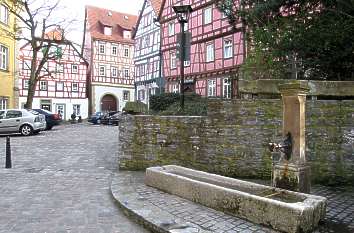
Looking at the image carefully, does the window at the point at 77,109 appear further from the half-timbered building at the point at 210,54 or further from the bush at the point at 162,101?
the bush at the point at 162,101

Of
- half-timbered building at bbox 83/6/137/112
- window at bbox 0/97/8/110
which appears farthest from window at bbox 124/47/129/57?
window at bbox 0/97/8/110

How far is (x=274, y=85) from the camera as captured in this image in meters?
8.52

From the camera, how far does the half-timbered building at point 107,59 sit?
53.7m

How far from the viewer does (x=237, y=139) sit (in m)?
9.63

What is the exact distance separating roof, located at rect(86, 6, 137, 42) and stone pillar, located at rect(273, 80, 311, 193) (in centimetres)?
4937

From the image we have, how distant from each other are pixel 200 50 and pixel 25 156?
2085 cm

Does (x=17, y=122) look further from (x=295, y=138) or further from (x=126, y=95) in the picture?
(x=126, y=95)

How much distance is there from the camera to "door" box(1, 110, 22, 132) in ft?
75.6

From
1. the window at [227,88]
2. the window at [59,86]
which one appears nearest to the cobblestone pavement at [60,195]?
the window at [227,88]

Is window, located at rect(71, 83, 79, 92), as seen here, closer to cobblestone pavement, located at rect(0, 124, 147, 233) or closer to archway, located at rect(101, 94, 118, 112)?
archway, located at rect(101, 94, 118, 112)

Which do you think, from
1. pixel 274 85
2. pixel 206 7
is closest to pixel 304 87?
pixel 274 85

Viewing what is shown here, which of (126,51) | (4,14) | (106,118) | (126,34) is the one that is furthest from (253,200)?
(126,34)

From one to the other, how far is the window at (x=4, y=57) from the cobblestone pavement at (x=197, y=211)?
26106mm

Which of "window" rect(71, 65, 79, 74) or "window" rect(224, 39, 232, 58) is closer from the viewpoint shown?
"window" rect(224, 39, 232, 58)
